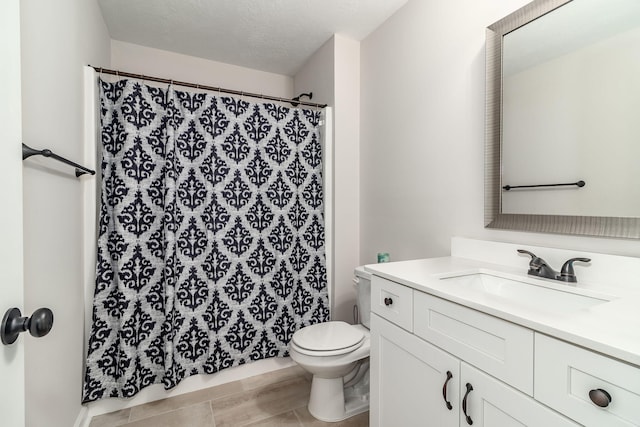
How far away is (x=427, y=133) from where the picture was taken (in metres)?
1.79

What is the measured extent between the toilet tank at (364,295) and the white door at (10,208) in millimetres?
1540

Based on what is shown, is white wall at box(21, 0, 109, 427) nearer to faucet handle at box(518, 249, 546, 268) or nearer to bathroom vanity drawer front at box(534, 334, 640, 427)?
bathroom vanity drawer front at box(534, 334, 640, 427)

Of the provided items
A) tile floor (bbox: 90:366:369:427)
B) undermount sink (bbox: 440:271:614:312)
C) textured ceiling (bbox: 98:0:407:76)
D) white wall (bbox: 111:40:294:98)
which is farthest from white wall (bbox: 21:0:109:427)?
undermount sink (bbox: 440:271:614:312)

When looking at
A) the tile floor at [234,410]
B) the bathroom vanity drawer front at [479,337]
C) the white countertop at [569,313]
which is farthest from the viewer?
the tile floor at [234,410]

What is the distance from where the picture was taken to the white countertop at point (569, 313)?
24.7 inches

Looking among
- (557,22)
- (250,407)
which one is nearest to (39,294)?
(250,407)

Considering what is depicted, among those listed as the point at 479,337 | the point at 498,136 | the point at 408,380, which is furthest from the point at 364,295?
the point at 498,136

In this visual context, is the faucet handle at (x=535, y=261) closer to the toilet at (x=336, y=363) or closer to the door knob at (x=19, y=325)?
the toilet at (x=336, y=363)

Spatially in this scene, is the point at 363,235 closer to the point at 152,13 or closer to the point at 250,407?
the point at 250,407

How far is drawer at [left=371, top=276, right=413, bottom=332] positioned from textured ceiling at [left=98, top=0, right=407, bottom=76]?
69.6 inches

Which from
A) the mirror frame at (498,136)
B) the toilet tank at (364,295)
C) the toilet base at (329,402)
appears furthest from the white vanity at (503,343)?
the toilet tank at (364,295)

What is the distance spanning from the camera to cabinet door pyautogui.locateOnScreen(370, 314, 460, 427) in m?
0.98

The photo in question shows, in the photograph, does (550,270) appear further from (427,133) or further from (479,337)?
(427,133)

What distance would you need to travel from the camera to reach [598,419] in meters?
0.63
